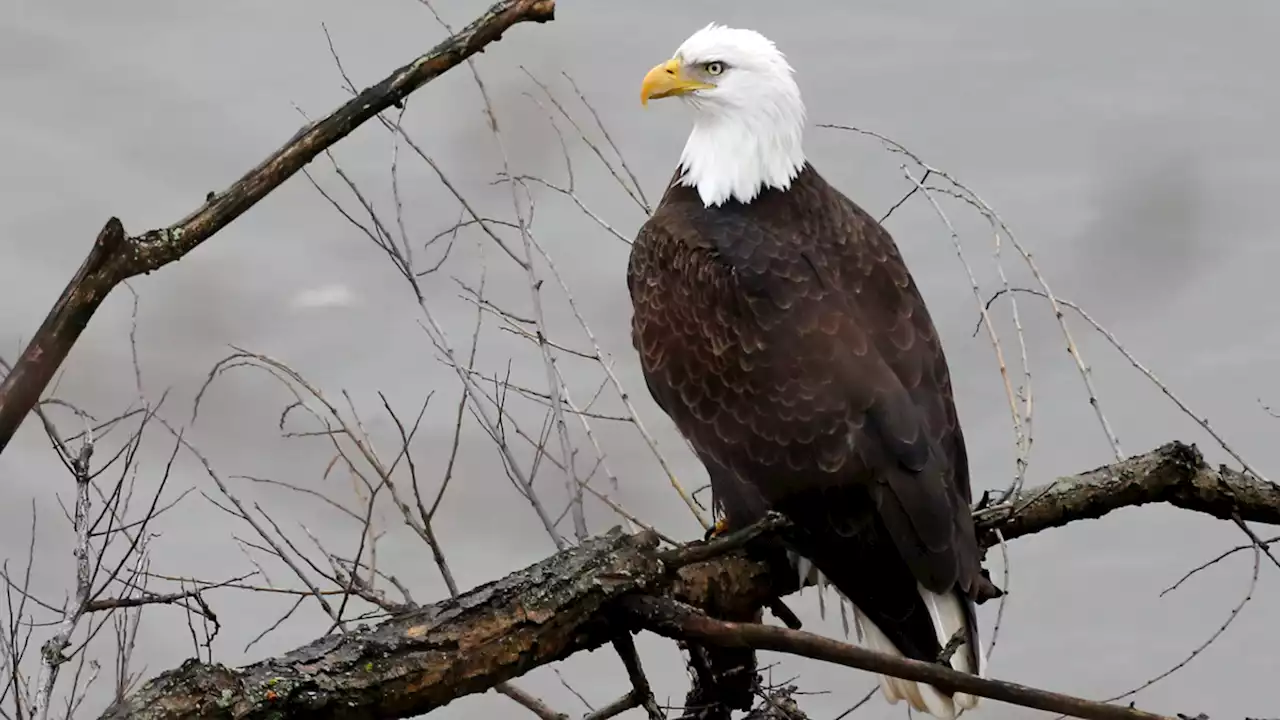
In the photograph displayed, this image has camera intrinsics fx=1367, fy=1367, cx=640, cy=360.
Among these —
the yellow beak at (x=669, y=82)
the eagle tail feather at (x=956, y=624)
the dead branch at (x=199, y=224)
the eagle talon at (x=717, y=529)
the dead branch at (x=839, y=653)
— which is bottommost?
the dead branch at (x=839, y=653)

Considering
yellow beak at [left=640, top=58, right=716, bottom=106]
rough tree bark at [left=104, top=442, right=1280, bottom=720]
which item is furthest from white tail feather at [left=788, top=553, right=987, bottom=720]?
yellow beak at [left=640, top=58, right=716, bottom=106]

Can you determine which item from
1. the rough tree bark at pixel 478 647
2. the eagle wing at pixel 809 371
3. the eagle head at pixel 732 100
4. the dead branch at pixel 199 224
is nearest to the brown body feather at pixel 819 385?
the eagle wing at pixel 809 371

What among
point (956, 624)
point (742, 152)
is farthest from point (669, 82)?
point (956, 624)

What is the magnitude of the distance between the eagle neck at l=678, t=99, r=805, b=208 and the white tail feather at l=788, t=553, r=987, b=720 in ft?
4.13

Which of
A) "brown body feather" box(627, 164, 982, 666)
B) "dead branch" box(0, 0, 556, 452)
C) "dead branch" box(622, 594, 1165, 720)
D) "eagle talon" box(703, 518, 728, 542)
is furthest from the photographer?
"eagle talon" box(703, 518, 728, 542)

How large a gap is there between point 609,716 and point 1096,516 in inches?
68.6

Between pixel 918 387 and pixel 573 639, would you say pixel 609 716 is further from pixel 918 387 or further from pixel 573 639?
pixel 918 387

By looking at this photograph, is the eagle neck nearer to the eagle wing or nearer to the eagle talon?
the eagle wing

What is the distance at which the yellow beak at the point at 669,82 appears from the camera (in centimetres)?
462

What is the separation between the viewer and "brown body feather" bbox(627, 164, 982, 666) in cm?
370

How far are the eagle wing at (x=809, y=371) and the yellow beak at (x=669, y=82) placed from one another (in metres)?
0.45

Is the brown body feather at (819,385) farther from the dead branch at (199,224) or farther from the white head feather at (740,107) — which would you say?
the dead branch at (199,224)

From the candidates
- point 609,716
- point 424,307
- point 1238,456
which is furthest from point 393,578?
point 1238,456

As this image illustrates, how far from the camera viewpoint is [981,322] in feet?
14.0
